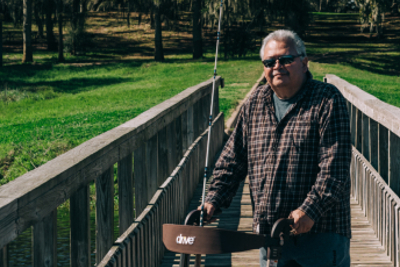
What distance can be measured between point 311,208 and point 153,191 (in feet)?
8.21

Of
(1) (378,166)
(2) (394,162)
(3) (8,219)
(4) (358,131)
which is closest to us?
(3) (8,219)

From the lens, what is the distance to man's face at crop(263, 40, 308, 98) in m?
2.76

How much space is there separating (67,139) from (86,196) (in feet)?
30.0

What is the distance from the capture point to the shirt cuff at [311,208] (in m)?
2.60

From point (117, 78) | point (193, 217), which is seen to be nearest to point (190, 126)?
point (193, 217)

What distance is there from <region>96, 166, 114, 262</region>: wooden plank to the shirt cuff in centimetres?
120

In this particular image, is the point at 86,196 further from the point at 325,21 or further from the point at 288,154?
the point at 325,21

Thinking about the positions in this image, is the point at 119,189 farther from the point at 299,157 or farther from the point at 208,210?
the point at 299,157

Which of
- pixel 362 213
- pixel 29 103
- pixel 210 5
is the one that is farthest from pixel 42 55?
pixel 362 213

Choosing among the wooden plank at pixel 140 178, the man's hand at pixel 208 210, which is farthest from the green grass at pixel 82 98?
the man's hand at pixel 208 210

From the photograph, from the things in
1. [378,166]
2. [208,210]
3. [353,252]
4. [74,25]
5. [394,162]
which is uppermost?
[74,25]

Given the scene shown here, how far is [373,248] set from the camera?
5.28 meters

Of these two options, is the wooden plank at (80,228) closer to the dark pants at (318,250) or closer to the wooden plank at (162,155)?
the dark pants at (318,250)

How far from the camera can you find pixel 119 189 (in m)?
3.84
